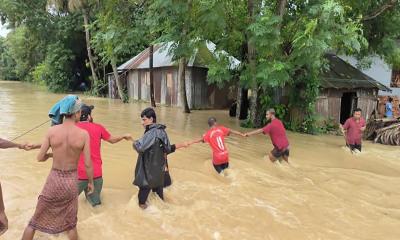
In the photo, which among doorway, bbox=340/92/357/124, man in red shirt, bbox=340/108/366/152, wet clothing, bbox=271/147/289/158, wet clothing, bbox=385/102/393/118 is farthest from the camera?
wet clothing, bbox=385/102/393/118

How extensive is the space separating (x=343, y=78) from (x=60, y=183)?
1519 centimetres

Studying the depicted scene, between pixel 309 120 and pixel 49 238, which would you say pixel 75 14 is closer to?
pixel 309 120

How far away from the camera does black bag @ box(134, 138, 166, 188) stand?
5723mm

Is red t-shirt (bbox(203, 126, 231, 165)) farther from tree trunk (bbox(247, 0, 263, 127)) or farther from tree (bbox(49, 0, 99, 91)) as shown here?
tree (bbox(49, 0, 99, 91))

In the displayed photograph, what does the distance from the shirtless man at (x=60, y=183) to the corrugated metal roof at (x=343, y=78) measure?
13.2 m

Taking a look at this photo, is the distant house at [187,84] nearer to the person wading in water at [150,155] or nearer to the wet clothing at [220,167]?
the wet clothing at [220,167]

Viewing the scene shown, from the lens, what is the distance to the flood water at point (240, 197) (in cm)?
560

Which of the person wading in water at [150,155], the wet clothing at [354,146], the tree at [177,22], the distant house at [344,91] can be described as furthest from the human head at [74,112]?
the distant house at [344,91]

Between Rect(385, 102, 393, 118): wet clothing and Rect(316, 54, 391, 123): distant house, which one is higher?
Rect(316, 54, 391, 123): distant house

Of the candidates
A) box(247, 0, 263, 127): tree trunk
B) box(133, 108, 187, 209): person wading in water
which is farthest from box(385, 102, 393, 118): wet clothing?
box(133, 108, 187, 209): person wading in water

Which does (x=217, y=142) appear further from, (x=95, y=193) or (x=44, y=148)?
(x=44, y=148)

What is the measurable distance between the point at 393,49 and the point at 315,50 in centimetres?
805

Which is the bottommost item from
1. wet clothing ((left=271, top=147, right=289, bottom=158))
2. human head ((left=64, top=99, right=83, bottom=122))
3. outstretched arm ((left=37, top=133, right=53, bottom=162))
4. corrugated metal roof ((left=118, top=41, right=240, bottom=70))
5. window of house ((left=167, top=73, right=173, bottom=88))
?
wet clothing ((left=271, top=147, right=289, bottom=158))

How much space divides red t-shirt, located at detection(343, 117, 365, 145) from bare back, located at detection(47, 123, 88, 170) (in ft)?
26.6
